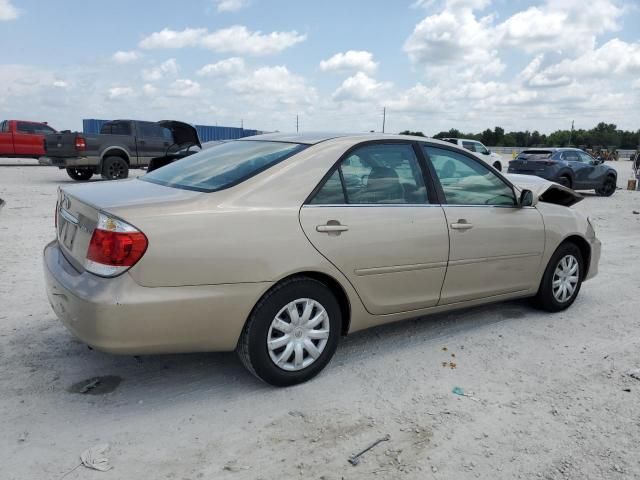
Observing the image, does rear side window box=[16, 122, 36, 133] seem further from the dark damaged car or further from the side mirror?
the side mirror

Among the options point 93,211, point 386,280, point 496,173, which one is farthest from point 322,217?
point 496,173

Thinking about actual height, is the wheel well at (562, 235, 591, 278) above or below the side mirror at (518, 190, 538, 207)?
below

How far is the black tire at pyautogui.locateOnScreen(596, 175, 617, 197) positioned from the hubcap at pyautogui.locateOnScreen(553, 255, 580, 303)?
13.9m

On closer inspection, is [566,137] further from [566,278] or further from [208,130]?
[566,278]

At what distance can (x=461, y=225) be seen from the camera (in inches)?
153

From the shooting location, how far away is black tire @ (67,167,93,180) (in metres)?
15.1

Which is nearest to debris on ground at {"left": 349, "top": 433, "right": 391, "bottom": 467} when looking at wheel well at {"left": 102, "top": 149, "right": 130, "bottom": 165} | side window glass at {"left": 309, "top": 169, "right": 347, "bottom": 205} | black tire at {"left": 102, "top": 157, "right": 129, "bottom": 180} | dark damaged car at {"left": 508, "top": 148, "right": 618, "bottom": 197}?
side window glass at {"left": 309, "top": 169, "right": 347, "bottom": 205}

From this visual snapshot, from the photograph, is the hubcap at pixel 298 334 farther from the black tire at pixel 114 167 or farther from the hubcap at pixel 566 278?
the black tire at pixel 114 167

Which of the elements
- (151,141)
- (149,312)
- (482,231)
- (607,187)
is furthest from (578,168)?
(149,312)

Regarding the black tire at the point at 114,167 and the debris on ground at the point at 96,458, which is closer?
the debris on ground at the point at 96,458

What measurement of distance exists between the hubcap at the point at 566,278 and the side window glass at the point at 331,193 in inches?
95.4

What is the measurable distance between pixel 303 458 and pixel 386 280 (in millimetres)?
1347

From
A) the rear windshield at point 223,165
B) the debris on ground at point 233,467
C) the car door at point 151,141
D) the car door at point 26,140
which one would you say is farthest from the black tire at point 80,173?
the debris on ground at point 233,467

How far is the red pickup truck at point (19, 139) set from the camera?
64.1 ft
